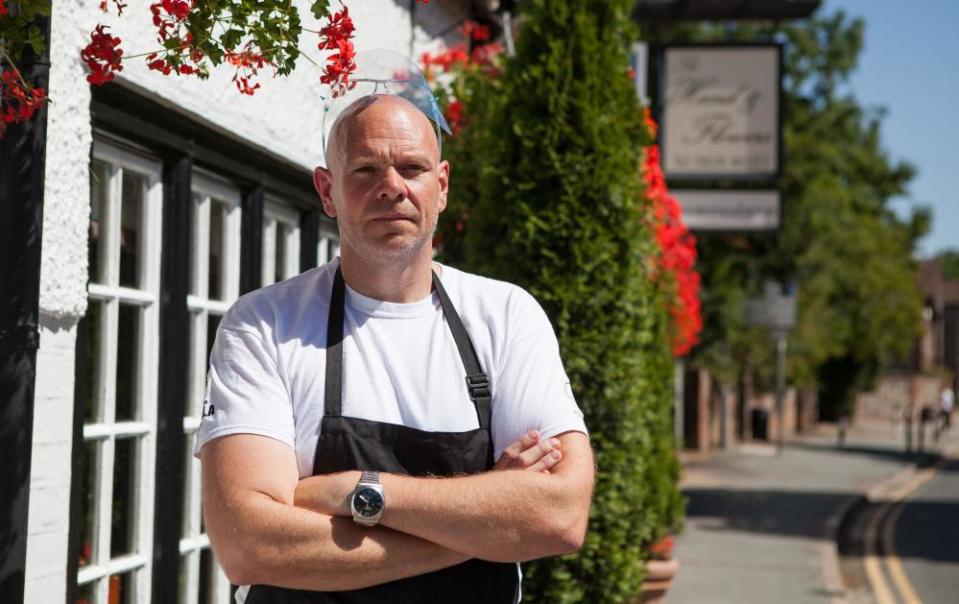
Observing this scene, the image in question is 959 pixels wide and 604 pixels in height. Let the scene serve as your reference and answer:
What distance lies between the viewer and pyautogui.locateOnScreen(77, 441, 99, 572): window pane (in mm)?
3770

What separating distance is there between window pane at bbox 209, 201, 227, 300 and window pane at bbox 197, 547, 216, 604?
36.1 inches

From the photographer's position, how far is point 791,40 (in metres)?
35.3

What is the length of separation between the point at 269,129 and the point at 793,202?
18.4 metres

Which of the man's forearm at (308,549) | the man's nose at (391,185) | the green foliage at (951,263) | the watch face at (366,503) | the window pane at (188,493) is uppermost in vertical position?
the green foliage at (951,263)

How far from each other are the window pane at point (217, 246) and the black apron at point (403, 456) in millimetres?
2269

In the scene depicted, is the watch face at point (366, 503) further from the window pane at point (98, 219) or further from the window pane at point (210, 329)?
the window pane at point (210, 329)

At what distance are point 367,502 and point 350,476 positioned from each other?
0.21 feet

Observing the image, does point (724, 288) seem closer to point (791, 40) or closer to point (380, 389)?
point (791, 40)

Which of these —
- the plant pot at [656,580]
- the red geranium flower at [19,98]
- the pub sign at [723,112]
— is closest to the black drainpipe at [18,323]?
the red geranium flower at [19,98]

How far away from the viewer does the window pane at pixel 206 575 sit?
4.54m

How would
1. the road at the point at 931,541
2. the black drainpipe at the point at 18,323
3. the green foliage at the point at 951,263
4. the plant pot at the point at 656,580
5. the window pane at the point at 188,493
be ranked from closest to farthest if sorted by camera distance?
1. the black drainpipe at the point at 18,323
2. the window pane at the point at 188,493
3. the plant pot at the point at 656,580
4. the road at the point at 931,541
5. the green foliage at the point at 951,263

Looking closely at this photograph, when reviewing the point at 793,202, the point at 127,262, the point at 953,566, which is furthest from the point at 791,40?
the point at 127,262

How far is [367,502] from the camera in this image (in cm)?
225

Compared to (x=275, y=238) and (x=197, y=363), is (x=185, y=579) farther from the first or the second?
Result: (x=275, y=238)
